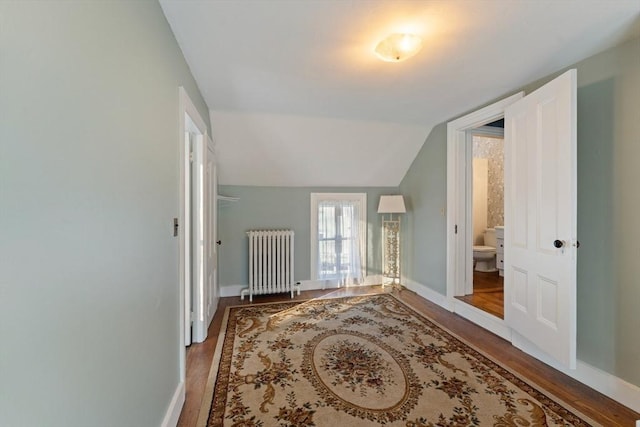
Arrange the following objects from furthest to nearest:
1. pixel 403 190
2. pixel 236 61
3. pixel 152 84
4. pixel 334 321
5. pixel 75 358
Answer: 1. pixel 403 190
2. pixel 334 321
3. pixel 236 61
4. pixel 152 84
5. pixel 75 358

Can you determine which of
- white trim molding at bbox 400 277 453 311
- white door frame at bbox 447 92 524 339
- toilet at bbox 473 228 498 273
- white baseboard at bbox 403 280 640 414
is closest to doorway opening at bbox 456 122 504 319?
toilet at bbox 473 228 498 273

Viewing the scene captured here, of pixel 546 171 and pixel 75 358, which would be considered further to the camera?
pixel 546 171

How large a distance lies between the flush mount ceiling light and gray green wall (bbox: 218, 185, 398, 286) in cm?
256

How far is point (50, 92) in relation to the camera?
2.24 feet

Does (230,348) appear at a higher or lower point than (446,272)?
lower

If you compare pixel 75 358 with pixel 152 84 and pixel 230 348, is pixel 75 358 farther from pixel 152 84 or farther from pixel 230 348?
pixel 230 348

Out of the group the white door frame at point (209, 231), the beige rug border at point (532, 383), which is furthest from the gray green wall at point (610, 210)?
the white door frame at point (209, 231)

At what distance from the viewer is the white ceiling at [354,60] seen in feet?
4.85

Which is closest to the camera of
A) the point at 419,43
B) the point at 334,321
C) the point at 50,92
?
the point at 50,92

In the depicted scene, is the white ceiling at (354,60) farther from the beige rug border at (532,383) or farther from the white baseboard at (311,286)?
the beige rug border at (532,383)

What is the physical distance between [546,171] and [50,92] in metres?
2.71

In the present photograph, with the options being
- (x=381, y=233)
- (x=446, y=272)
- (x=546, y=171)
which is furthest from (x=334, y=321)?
(x=546, y=171)

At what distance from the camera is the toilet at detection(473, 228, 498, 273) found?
4730 millimetres

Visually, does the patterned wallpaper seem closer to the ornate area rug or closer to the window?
the window
